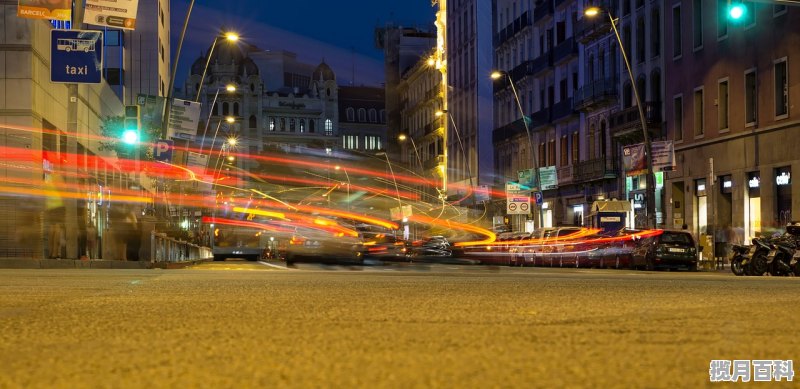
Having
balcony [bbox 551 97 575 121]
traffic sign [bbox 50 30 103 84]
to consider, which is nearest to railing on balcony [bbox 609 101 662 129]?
balcony [bbox 551 97 575 121]

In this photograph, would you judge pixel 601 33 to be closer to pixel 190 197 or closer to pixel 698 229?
pixel 698 229

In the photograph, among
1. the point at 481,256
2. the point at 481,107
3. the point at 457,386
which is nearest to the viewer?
the point at 457,386

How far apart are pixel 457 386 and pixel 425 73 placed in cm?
11557

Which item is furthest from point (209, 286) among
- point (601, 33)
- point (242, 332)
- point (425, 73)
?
point (425, 73)

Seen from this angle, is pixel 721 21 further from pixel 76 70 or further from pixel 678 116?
pixel 76 70

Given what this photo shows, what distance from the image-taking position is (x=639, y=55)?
58.1 meters

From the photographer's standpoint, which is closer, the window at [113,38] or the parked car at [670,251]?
the parked car at [670,251]

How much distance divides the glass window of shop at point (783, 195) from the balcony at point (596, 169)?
1814cm

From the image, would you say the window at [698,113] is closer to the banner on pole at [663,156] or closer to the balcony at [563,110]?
the banner on pole at [663,156]

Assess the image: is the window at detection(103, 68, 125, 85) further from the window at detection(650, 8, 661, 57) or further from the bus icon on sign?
the bus icon on sign

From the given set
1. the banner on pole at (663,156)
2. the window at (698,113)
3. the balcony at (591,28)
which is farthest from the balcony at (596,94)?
the banner on pole at (663,156)

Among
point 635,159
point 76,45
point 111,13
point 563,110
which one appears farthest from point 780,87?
point 563,110

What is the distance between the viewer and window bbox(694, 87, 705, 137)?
50.6 metres

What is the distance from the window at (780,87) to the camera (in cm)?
4288
